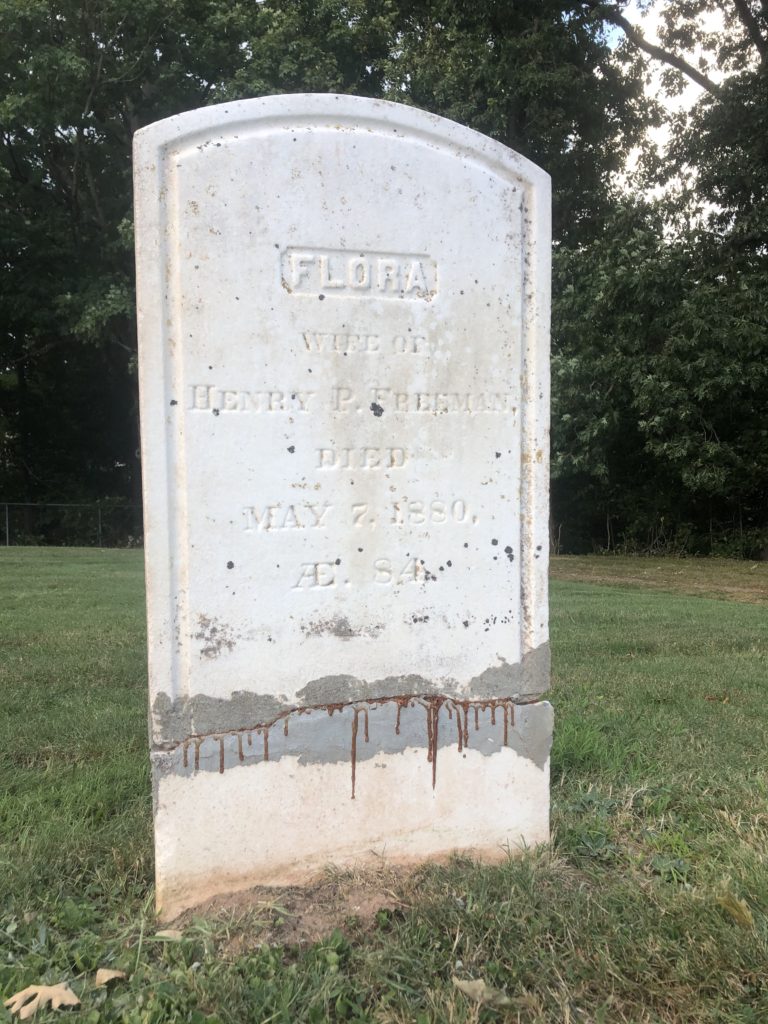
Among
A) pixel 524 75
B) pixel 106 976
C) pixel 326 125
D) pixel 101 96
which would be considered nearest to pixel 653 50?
pixel 524 75

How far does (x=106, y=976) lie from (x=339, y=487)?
150 cm

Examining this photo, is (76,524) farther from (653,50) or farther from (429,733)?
(429,733)

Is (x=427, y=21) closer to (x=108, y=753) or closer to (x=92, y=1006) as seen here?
(x=108, y=753)

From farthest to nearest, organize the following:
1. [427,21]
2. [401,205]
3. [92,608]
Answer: [427,21] → [92,608] → [401,205]

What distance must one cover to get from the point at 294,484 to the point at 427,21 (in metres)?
17.5

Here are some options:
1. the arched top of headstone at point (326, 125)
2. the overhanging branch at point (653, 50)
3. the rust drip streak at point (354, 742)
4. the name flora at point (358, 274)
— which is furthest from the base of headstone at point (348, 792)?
the overhanging branch at point (653, 50)

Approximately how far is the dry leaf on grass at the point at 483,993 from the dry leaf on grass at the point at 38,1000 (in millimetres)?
940

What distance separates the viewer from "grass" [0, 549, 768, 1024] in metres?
1.98

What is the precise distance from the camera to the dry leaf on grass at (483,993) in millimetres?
1967

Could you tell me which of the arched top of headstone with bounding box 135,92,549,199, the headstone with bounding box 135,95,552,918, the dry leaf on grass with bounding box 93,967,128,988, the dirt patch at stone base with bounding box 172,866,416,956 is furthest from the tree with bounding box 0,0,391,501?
the dry leaf on grass with bounding box 93,967,128,988

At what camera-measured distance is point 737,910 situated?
2.25 metres

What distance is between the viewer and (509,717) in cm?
277

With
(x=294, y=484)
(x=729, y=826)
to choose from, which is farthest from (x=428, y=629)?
(x=729, y=826)

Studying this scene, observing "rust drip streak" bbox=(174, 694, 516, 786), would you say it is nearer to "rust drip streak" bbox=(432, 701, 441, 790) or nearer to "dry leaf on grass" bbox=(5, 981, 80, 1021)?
"rust drip streak" bbox=(432, 701, 441, 790)
